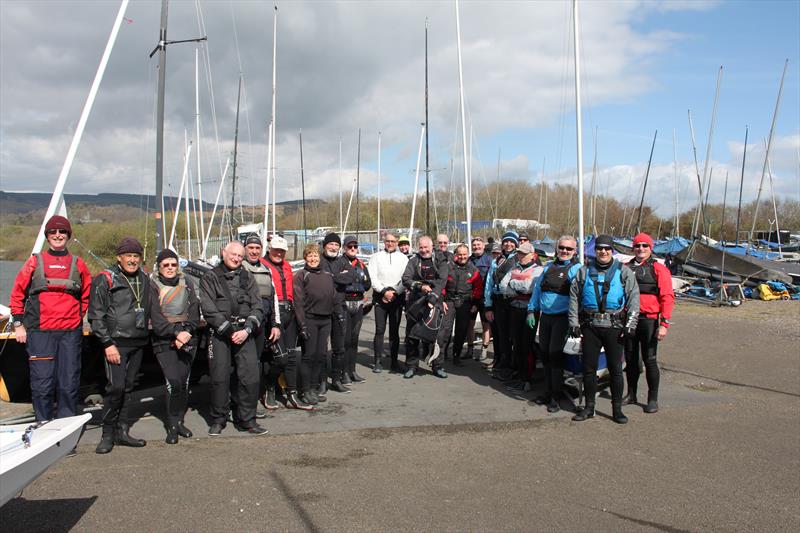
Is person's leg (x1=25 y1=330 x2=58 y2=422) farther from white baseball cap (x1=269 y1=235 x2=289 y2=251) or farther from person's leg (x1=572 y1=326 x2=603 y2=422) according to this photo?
person's leg (x1=572 y1=326 x2=603 y2=422)

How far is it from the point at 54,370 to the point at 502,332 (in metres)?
5.59

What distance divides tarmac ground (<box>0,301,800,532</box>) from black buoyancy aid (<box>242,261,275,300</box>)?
1.39m

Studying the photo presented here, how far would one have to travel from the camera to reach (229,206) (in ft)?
92.7

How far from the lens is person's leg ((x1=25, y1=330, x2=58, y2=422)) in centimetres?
507

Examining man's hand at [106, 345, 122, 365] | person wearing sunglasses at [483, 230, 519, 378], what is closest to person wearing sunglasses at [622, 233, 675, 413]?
person wearing sunglasses at [483, 230, 519, 378]

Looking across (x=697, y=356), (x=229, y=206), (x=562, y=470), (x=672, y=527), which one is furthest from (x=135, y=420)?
(x=229, y=206)

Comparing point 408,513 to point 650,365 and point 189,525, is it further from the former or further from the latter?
point 650,365

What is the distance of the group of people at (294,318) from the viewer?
203 inches

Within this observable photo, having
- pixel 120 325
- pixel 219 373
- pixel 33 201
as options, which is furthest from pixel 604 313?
pixel 33 201

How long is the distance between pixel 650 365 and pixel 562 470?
97.4 inches

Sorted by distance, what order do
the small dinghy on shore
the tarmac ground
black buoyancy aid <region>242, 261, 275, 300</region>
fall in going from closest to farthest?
the small dinghy on shore
the tarmac ground
black buoyancy aid <region>242, 261, 275, 300</region>

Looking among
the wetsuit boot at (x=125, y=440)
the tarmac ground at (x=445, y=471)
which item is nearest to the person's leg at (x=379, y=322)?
the tarmac ground at (x=445, y=471)

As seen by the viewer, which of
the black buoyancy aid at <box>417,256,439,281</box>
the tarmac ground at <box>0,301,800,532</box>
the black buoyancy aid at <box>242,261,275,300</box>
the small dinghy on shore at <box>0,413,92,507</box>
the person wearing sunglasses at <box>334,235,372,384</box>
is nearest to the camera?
the small dinghy on shore at <box>0,413,92,507</box>

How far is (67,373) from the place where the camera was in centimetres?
520
